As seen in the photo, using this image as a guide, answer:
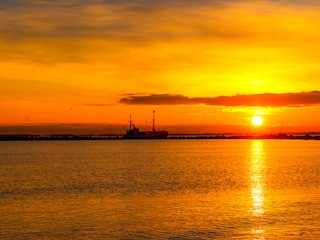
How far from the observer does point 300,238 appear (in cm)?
3066

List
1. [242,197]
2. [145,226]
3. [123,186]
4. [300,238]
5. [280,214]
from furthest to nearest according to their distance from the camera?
[123,186] < [242,197] < [280,214] < [145,226] < [300,238]

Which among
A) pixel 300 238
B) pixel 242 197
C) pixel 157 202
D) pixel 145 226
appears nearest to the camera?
pixel 300 238

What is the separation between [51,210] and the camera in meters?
40.8

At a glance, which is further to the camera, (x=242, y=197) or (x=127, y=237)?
(x=242, y=197)

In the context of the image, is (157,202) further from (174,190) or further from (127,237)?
(127,237)

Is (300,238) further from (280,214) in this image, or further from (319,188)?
(319,188)

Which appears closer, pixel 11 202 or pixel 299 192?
pixel 11 202

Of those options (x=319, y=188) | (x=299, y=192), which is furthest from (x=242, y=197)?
(x=319, y=188)

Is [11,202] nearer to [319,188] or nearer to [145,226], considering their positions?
[145,226]

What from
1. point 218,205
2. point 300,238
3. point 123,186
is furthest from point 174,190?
point 300,238

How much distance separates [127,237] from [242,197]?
19897 mm

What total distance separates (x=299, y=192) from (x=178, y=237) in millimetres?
23861

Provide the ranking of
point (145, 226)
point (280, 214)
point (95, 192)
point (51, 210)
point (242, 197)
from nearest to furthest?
point (145, 226), point (280, 214), point (51, 210), point (242, 197), point (95, 192)

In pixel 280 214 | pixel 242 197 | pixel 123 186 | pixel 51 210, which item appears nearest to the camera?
pixel 280 214
